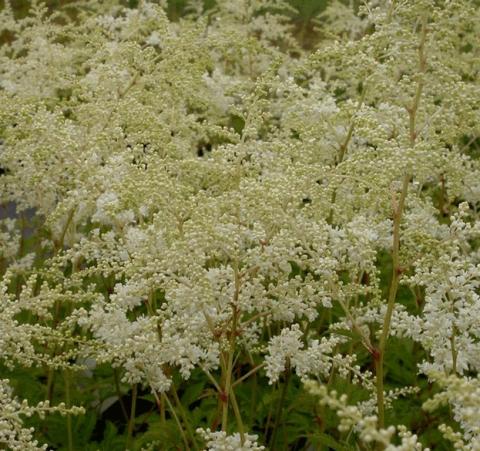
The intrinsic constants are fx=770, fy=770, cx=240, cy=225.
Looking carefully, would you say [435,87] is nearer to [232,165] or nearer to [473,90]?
[473,90]

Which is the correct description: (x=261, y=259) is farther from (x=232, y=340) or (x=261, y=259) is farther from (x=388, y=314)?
(x=388, y=314)

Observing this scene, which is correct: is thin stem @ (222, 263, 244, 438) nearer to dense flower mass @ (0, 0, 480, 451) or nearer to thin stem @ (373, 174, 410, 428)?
dense flower mass @ (0, 0, 480, 451)

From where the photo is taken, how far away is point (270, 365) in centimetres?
339

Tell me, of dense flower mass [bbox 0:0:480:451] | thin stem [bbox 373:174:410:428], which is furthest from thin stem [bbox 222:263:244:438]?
thin stem [bbox 373:174:410:428]

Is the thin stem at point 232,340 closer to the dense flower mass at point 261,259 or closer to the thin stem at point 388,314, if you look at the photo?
the dense flower mass at point 261,259

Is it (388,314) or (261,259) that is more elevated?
(261,259)

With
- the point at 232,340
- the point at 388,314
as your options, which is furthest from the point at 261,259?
the point at 388,314

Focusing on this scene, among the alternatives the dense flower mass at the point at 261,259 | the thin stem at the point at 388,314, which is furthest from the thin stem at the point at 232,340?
the thin stem at the point at 388,314

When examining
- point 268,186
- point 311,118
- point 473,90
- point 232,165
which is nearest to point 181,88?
point 311,118

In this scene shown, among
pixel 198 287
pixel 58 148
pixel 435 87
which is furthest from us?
pixel 58 148

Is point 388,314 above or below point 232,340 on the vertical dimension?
above

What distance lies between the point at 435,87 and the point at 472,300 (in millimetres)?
946

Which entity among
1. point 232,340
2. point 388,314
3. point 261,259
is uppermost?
point 261,259

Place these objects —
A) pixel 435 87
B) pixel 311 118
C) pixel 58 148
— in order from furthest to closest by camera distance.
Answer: pixel 311 118, pixel 58 148, pixel 435 87
